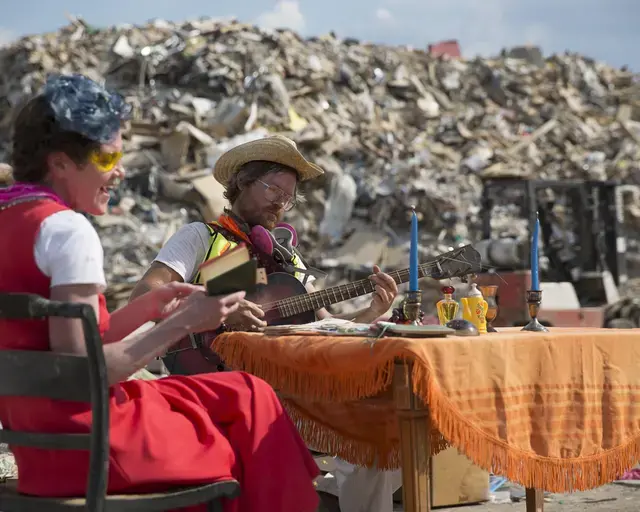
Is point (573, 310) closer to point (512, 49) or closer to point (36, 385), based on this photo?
point (36, 385)

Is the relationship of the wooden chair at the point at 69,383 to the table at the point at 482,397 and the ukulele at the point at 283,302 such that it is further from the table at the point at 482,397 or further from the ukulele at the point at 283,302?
the ukulele at the point at 283,302

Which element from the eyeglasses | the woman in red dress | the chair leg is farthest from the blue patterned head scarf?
the eyeglasses

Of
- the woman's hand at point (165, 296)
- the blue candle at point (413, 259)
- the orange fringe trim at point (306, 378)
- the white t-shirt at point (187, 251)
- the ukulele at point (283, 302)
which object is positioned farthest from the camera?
the white t-shirt at point (187, 251)

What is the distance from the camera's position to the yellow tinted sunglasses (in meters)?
2.10

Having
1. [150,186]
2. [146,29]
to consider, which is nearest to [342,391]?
[150,186]

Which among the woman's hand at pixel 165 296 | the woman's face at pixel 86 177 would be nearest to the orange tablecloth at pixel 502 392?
the woman's hand at pixel 165 296

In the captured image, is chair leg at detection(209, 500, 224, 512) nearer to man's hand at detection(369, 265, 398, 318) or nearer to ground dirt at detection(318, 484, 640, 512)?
man's hand at detection(369, 265, 398, 318)

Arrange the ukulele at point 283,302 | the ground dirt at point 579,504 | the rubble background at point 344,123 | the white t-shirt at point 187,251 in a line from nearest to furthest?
the ukulele at point 283,302 < the white t-shirt at point 187,251 < the ground dirt at point 579,504 < the rubble background at point 344,123

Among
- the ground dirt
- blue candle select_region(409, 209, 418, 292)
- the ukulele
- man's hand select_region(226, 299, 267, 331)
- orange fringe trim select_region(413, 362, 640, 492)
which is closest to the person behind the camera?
orange fringe trim select_region(413, 362, 640, 492)

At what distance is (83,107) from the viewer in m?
2.04

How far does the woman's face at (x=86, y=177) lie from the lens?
6.87ft

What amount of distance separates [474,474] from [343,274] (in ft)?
29.1

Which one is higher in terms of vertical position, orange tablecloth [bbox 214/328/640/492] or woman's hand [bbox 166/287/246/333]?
woman's hand [bbox 166/287/246/333]

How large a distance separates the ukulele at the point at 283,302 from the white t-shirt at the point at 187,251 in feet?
1.05
